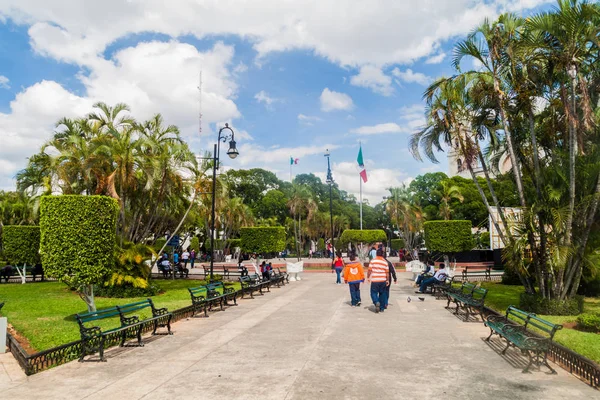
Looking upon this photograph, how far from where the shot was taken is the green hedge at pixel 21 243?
24188 millimetres

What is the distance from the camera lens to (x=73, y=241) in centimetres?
1095

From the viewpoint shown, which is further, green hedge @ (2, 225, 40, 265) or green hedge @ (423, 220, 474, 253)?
green hedge @ (423, 220, 474, 253)

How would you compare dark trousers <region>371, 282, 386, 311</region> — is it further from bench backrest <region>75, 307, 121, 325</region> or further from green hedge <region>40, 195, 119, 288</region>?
green hedge <region>40, 195, 119, 288</region>

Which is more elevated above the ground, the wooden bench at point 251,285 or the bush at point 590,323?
the wooden bench at point 251,285

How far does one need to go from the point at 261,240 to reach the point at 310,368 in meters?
20.5

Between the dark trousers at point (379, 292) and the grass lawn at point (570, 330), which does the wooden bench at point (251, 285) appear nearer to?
the dark trousers at point (379, 292)

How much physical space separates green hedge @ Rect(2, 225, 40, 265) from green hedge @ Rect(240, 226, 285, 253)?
36.9 ft

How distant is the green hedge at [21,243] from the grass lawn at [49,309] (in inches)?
151

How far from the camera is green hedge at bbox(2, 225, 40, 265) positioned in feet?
79.4

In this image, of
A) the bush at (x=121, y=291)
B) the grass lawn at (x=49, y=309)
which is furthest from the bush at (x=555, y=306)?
the bush at (x=121, y=291)

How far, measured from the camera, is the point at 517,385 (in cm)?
595

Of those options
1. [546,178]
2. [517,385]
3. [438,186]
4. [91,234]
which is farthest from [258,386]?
[438,186]

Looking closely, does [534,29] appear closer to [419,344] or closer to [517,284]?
[419,344]

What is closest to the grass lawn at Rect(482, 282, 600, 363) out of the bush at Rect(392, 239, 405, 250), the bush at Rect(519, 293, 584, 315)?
the bush at Rect(519, 293, 584, 315)
